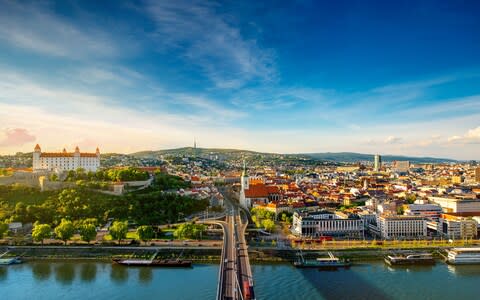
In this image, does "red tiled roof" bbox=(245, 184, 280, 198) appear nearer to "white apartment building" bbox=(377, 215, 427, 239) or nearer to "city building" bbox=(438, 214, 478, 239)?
"white apartment building" bbox=(377, 215, 427, 239)

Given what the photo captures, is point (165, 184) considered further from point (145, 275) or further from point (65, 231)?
point (145, 275)

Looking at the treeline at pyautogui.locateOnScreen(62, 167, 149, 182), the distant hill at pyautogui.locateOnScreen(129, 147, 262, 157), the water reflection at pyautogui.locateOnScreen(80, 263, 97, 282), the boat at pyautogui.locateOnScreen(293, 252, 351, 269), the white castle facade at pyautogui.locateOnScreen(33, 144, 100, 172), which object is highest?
the distant hill at pyautogui.locateOnScreen(129, 147, 262, 157)

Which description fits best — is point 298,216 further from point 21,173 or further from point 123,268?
point 21,173

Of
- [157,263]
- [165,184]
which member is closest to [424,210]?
[165,184]

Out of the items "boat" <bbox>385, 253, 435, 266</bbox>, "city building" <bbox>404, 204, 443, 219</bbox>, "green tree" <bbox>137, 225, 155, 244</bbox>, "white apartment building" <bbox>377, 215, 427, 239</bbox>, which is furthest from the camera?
"city building" <bbox>404, 204, 443, 219</bbox>

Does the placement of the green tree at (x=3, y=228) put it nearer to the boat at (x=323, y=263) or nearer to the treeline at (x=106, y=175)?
the treeline at (x=106, y=175)

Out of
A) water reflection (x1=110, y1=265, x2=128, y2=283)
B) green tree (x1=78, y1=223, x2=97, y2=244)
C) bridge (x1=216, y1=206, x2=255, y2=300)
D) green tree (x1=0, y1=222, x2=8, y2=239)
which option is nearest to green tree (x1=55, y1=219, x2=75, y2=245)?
green tree (x1=78, y1=223, x2=97, y2=244)

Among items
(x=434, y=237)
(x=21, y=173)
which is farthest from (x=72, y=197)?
(x=434, y=237)

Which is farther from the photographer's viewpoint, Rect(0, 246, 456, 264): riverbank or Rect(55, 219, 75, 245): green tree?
Rect(55, 219, 75, 245): green tree
